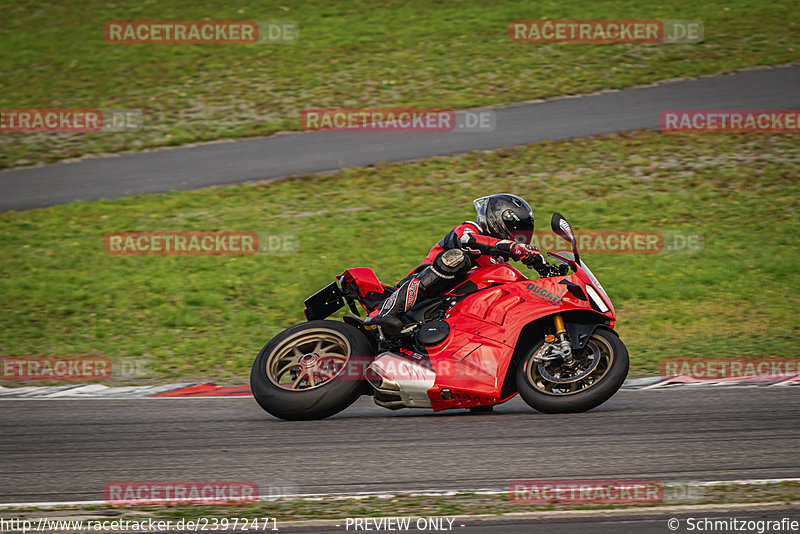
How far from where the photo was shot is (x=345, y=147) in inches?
744

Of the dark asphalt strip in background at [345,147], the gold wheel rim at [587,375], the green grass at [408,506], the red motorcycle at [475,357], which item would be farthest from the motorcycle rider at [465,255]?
the dark asphalt strip in background at [345,147]

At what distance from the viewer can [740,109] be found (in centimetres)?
1914

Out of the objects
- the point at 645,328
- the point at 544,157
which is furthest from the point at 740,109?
the point at 645,328

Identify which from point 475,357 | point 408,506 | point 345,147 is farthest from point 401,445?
point 345,147

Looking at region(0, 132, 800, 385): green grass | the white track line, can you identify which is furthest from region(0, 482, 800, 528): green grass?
region(0, 132, 800, 385): green grass

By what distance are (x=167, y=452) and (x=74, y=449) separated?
0.77m

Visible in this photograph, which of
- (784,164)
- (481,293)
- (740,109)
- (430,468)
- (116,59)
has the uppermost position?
(116,59)

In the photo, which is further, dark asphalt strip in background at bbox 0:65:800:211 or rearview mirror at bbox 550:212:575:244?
dark asphalt strip in background at bbox 0:65:800:211

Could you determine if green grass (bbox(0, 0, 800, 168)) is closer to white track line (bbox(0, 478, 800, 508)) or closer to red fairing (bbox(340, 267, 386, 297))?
red fairing (bbox(340, 267, 386, 297))

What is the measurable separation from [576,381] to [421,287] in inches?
56.6

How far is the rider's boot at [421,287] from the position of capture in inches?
296

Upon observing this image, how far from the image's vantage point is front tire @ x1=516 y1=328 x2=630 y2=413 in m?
7.30

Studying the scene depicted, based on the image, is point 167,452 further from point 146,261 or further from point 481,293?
point 146,261

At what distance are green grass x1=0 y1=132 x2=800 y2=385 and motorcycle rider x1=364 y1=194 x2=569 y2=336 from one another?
9.27ft
